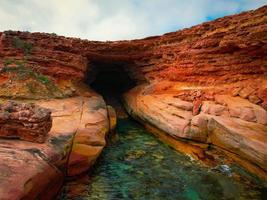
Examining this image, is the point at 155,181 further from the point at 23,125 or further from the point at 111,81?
the point at 111,81

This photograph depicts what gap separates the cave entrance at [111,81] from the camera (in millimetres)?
21438

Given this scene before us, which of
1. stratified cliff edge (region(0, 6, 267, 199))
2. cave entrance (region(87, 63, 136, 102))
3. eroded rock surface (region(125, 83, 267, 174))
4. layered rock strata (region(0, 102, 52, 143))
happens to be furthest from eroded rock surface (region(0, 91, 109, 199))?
cave entrance (region(87, 63, 136, 102))

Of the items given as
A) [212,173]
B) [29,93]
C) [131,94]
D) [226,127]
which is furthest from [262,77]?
[29,93]

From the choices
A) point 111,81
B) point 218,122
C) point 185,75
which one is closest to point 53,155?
point 218,122

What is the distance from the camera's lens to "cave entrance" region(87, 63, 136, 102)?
21438mm

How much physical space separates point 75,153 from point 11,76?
7.98 m

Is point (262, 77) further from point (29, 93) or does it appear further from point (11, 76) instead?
point (11, 76)

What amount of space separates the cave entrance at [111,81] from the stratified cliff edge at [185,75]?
1875mm

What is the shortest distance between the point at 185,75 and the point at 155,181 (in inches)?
276

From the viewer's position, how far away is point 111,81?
25.9 m

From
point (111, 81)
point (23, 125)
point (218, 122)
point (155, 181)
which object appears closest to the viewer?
point (23, 125)

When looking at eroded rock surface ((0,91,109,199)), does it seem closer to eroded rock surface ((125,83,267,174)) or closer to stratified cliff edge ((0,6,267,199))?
stratified cliff edge ((0,6,267,199))

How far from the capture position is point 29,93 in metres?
13.4

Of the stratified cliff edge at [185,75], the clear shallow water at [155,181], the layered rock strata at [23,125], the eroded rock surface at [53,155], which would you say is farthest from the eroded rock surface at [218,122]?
the layered rock strata at [23,125]
